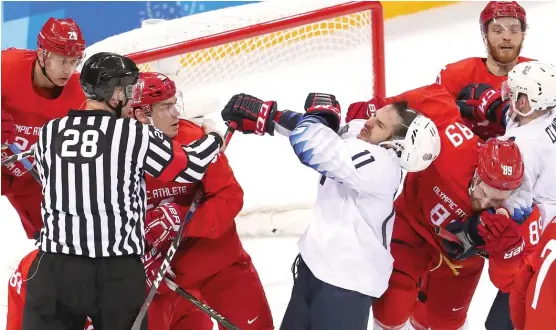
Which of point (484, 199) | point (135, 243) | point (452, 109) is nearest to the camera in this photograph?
point (135, 243)

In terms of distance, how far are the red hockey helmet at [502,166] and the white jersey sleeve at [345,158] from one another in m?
0.25

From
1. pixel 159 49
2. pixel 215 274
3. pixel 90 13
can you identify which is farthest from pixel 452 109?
pixel 90 13

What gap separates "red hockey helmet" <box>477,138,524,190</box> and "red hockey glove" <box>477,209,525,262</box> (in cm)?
9

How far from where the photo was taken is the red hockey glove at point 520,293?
260 cm

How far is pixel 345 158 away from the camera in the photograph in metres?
2.63

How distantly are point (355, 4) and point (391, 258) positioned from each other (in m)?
1.58

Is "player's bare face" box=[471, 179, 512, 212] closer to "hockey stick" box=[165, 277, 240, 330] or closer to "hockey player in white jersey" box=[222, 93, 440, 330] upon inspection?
"hockey player in white jersey" box=[222, 93, 440, 330]

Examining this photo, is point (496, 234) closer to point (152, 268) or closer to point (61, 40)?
point (152, 268)

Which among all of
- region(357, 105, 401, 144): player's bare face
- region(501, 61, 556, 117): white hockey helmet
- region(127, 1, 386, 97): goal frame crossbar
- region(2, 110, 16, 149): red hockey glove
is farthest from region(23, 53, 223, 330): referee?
region(127, 1, 386, 97): goal frame crossbar

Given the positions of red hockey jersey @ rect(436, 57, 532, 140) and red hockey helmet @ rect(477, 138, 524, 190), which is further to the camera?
red hockey jersey @ rect(436, 57, 532, 140)

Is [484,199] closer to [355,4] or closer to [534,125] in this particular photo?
[534,125]

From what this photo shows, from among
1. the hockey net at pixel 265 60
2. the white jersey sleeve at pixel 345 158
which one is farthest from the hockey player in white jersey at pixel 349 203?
the hockey net at pixel 265 60

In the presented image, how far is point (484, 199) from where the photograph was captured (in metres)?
2.76

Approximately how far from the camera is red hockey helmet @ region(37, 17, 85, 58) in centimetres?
312
